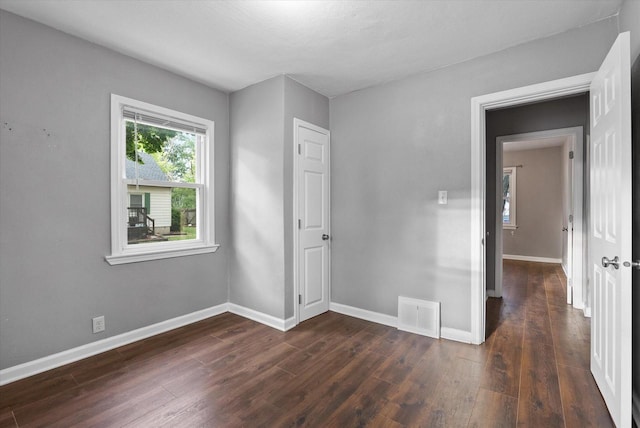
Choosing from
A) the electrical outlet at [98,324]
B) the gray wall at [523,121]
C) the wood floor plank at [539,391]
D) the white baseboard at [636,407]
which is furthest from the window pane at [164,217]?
the gray wall at [523,121]

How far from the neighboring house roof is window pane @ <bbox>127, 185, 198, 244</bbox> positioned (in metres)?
0.10

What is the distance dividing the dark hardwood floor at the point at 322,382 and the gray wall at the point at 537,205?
4.39 meters

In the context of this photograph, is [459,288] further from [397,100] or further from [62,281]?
[62,281]

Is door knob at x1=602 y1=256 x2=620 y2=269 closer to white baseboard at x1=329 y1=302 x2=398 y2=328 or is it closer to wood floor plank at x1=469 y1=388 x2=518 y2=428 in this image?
wood floor plank at x1=469 y1=388 x2=518 y2=428

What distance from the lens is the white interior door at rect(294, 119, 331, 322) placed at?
330 centimetres

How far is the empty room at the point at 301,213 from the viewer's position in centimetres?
188

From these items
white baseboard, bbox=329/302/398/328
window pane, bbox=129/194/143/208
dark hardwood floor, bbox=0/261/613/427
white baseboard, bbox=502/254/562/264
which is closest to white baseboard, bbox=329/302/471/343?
white baseboard, bbox=329/302/398/328

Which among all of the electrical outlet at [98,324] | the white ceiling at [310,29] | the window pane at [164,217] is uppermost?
the white ceiling at [310,29]

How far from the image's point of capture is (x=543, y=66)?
7.94 feet

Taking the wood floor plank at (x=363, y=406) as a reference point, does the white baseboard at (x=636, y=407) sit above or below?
above

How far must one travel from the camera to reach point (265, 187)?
3.26 m

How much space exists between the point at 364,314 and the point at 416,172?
5.49 ft

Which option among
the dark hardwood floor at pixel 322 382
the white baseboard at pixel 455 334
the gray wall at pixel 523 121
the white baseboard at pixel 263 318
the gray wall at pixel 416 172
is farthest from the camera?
the gray wall at pixel 523 121

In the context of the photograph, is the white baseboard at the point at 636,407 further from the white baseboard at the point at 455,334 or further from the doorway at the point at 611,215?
the white baseboard at the point at 455,334
